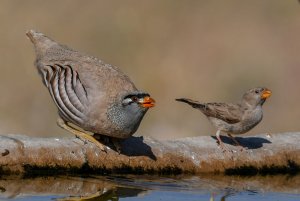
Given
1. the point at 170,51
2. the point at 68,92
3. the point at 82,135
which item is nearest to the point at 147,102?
the point at 82,135

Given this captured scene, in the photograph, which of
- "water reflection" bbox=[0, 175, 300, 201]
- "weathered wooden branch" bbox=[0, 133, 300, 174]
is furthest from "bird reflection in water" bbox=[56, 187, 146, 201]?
"weathered wooden branch" bbox=[0, 133, 300, 174]

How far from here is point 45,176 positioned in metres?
13.4

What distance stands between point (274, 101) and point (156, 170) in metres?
16.7

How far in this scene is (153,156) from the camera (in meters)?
14.3

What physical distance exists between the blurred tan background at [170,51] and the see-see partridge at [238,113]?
11.6m

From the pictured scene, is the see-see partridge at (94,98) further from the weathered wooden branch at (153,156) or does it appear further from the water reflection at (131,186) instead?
the water reflection at (131,186)

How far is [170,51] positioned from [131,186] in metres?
19.5

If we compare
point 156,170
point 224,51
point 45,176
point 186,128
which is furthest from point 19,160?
point 224,51

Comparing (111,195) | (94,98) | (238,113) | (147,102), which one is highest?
(238,113)

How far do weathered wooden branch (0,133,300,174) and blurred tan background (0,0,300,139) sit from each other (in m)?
13.3

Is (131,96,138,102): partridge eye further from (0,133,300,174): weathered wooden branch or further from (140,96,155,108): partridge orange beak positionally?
(0,133,300,174): weathered wooden branch

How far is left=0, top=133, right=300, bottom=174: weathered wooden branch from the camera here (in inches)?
529

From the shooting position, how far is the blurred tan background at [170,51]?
29922 millimetres

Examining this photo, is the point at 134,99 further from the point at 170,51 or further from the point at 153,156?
the point at 170,51
